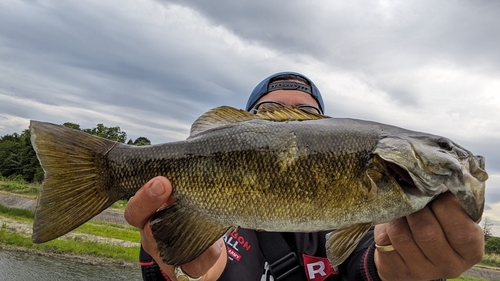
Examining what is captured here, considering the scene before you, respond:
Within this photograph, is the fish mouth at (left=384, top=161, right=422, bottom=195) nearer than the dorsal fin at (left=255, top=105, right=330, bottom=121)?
Yes

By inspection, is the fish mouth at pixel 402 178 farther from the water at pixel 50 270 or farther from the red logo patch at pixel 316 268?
the water at pixel 50 270

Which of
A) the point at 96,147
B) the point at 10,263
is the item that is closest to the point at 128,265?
the point at 10,263

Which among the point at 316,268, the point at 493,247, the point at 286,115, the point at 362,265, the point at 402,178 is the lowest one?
the point at 493,247

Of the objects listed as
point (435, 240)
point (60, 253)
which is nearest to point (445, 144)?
point (435, 240)

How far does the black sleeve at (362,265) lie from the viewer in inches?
142

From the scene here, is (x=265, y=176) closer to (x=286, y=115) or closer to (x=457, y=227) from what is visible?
(x=286, y=115)

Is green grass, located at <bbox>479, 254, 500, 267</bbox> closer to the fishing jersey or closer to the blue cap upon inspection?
the blue cap

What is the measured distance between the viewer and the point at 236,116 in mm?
2803

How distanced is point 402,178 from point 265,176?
0.92m

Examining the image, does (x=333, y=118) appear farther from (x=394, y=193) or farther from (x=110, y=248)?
(x=110, y=248)

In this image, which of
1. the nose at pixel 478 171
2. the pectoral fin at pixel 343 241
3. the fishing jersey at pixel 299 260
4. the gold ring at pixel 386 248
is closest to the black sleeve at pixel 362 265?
the fishing jersey at pixel 299 260

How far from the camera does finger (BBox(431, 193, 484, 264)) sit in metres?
2.40

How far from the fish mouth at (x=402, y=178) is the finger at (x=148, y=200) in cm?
155

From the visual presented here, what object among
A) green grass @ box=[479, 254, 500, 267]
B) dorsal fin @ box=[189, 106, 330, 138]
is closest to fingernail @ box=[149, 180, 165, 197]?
dorsal fin @ box=[189, 106, 330, 138]
